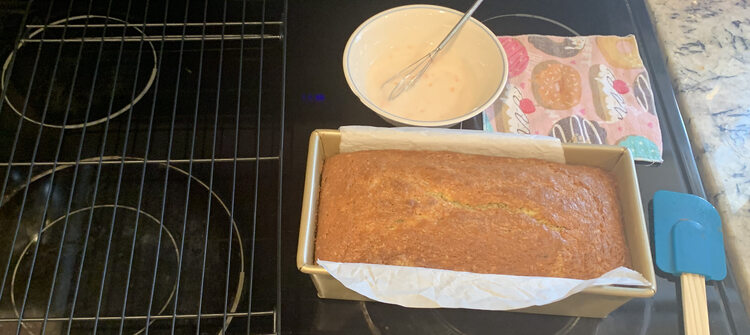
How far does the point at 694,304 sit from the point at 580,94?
42 centimetres

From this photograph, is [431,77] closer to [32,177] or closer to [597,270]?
[597,270]

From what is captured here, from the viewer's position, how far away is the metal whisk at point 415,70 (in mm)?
975

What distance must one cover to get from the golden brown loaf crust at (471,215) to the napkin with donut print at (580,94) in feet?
0.53

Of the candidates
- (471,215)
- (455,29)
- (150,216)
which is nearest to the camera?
(471,215)

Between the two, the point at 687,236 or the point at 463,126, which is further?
the point at 463,126

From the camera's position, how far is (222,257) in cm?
84

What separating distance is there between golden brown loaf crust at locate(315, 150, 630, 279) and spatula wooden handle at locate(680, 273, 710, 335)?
0.14 m

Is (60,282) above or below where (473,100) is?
below

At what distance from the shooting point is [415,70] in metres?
1.01

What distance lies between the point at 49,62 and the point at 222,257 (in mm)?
567

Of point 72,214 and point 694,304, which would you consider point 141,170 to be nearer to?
point 72,214

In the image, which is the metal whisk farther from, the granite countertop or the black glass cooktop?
the granite countertop

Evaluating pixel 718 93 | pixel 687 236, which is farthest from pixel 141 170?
pixel 718 93

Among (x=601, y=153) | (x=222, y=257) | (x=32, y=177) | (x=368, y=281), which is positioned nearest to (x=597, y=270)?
(x=601, y=153)
